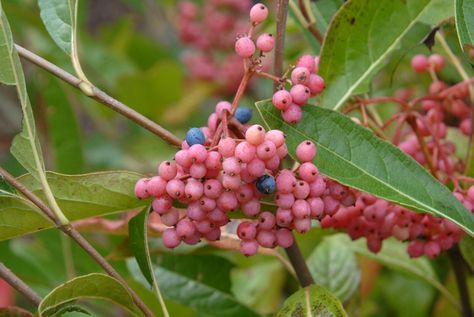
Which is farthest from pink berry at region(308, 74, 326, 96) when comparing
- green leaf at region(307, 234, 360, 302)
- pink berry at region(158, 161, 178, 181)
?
green leaf at region(307, 234, 360, 302)

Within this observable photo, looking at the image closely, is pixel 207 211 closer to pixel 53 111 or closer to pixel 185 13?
pixel 53 111

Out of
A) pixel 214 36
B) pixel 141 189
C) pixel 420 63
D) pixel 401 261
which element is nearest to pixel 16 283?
pixel 141 189

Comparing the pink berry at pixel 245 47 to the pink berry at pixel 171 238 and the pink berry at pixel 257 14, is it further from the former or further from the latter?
the pink berry at pixel 171 238

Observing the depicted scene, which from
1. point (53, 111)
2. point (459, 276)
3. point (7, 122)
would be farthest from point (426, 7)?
point (7, 122)

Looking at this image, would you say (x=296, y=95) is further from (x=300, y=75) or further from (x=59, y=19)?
(x=59, y=19)

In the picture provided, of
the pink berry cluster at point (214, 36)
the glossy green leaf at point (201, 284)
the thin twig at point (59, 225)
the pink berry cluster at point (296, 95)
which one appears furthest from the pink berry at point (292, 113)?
the pink berry cluster at point (214, 36)

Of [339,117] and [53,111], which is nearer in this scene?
[339,117]
